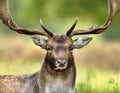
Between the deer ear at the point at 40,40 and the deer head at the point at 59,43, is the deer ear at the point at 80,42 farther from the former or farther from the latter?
the deer ear at the point at 40,40

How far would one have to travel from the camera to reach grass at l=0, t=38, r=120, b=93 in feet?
69.8

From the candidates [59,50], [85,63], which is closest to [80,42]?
[59,50]

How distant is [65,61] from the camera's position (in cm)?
1418

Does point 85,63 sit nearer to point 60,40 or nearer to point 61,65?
point 60,40

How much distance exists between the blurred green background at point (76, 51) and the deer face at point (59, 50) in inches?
86.8

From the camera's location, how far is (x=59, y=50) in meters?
14.4

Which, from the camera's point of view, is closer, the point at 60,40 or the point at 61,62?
the point at 61,62

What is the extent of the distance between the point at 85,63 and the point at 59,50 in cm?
1236

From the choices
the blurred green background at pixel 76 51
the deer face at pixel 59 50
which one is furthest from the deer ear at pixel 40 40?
the blurred green background at pixel 76 51

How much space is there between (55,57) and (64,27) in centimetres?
3822

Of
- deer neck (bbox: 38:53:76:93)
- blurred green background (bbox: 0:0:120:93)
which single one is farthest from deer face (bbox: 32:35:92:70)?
blurred green background (bbox: 0:0:120:93)

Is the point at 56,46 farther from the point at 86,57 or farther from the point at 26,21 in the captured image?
the point at 26,21

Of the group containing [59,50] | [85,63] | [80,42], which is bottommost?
[85,63]

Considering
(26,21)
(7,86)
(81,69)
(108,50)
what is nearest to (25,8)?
→ (26,21)
